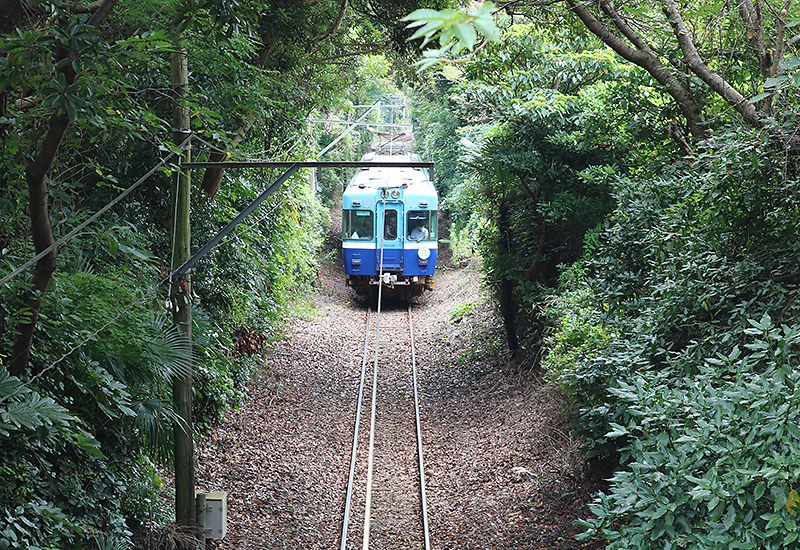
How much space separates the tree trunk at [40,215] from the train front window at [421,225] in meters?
13.7

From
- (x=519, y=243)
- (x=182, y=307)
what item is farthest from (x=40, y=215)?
(x=519, y=243)

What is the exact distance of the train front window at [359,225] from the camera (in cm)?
1778

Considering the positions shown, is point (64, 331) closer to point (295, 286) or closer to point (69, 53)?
point (69, 53)

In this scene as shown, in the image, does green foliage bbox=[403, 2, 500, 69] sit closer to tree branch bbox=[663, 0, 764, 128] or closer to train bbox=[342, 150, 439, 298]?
tree branch bbox=[663, 0, 764, 128]

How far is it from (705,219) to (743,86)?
2.81m

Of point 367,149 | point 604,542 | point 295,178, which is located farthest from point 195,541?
point 367,149

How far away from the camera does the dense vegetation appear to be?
12.7ft

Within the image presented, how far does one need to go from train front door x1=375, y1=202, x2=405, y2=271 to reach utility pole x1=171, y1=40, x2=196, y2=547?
11821 millimetres

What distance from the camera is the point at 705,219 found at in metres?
5.71

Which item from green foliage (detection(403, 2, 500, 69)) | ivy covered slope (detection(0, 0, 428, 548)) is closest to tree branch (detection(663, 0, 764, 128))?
ivy covered slope (detection(0, 0, 428, 548))

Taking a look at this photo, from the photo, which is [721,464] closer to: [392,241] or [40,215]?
[40,215]

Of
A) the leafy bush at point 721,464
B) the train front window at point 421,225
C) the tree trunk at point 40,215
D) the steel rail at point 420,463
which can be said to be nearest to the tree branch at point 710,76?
the leafy bush at point 721,464

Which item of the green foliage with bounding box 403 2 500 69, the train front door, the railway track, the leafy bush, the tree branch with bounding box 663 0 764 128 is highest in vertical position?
the tree branch with bounding box 663 0 764 128

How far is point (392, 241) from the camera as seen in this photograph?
58.6 feet
